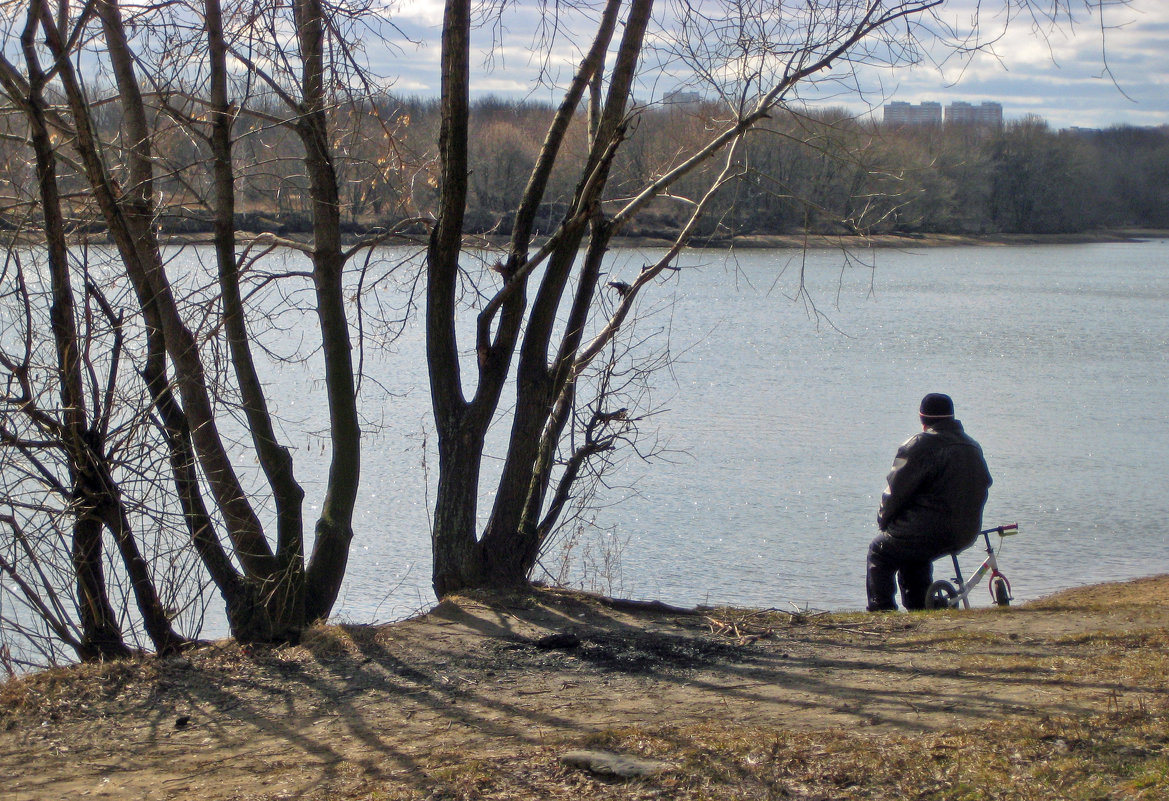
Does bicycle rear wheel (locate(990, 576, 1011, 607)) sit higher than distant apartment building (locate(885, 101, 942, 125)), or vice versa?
distant apartment building (locate(885, 101, 942, 125))

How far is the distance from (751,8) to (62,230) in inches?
145

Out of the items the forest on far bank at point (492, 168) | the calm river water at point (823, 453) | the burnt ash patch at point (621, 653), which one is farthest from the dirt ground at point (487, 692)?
the forest on far bank at point (492, 168)

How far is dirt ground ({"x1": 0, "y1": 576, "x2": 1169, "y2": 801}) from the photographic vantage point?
3.41m

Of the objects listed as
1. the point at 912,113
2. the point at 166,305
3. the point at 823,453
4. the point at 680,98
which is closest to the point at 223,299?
the point at 166,305

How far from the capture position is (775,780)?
3.06 metres

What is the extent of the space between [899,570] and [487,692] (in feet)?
10.8

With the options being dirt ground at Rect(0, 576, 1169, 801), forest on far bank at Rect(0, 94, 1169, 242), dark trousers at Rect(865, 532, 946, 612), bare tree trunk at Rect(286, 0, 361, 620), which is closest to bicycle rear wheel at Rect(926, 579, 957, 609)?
dark trousers at Rect(865, 532, 946, 612)

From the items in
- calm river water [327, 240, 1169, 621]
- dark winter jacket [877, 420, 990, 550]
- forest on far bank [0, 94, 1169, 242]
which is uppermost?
forest on far bank [0, 94, 1169, 242]

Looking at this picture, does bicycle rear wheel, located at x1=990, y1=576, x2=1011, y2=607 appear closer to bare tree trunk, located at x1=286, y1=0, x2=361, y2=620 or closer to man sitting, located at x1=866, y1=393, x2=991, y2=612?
man sitting, located at x1=866, y1=393, x2=991, y2=612

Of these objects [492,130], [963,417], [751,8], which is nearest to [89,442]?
[751,8]

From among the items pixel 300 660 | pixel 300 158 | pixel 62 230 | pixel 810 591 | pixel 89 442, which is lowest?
pixel 810 591

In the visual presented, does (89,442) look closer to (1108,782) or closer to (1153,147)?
(1108,782)

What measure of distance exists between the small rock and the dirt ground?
0.32 feet

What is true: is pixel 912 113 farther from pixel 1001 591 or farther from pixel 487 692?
pixel 487 692
